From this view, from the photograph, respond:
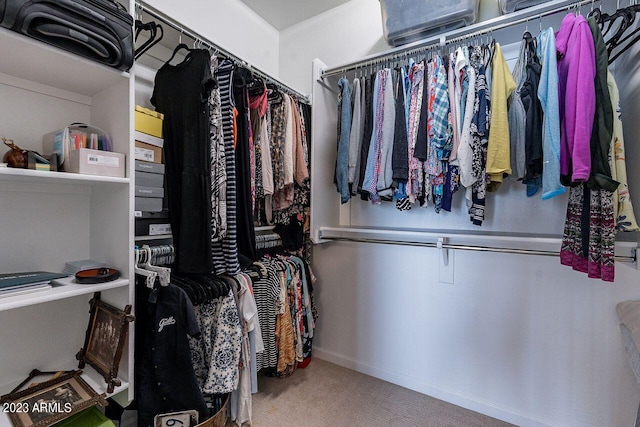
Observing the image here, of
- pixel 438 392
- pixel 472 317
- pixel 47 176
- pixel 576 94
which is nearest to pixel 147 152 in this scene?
pixel 47 176

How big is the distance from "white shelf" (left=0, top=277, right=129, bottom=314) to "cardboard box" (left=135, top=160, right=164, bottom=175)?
1.51 feet

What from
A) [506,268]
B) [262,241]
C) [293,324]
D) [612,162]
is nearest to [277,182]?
[262,241]

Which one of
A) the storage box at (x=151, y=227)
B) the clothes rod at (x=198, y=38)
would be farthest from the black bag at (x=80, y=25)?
the storage box at (x=151, y=227)

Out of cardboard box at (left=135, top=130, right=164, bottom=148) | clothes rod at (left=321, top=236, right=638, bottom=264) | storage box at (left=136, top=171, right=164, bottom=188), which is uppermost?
cardboard box at (left=135, top=130, right=164, bottom=148)

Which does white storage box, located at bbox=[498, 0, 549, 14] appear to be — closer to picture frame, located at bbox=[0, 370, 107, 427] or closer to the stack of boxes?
the stack of boxes

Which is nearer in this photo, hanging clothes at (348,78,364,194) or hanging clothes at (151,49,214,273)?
hanging clothes at (151,49,214,273)

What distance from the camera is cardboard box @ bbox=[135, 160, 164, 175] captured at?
122 centimetres

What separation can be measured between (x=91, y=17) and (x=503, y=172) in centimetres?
168

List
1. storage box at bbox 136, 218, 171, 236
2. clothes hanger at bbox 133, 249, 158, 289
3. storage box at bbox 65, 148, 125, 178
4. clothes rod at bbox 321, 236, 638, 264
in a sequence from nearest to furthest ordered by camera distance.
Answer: storage box at bbox 65, 148, 125, 178, clothes hanger at bbox 133, 249, 158, 289, clothes rod at bbox 321, 236, 638, 264, storage box at bbox 136, 218, 171, 236

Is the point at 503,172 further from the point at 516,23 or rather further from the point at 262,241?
the point at 262,241

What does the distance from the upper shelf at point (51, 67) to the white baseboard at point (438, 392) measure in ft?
7.02

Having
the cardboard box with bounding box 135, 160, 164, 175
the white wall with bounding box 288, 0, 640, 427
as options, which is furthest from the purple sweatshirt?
the cardboard box with bounding box 135, 160, 164, 175

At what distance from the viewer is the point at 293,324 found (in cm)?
188

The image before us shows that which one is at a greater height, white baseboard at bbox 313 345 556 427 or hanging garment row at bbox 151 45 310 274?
hanging garment row at bbox 151 45 310 274
